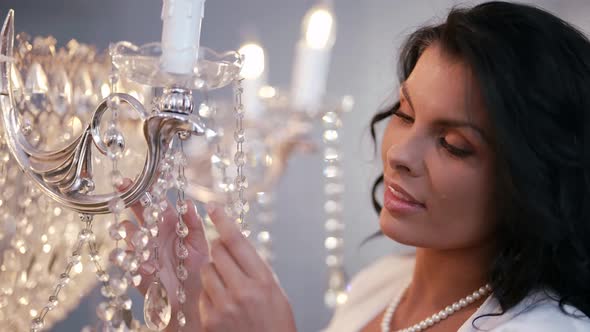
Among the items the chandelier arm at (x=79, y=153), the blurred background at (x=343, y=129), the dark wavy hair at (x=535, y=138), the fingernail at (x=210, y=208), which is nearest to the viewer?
the chandelier arm at (x=79, y=153)

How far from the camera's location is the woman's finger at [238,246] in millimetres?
601

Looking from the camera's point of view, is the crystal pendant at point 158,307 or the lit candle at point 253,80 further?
the lit candle at point 253,80

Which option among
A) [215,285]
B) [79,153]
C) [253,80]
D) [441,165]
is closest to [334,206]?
[253,80]

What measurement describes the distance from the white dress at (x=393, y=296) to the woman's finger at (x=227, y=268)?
29 centimetres

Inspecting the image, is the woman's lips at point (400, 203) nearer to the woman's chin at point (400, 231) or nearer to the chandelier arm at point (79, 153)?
the woman's chin at point (400, 231)

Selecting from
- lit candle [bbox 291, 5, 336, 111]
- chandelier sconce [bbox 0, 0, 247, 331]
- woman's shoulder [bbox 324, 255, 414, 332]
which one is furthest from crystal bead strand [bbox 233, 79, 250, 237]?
lit candle [bbox 291, 5, 336, 111]

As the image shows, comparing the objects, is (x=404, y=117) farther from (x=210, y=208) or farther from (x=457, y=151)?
(x=210, y=208)

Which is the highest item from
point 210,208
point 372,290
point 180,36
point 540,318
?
point 180,36

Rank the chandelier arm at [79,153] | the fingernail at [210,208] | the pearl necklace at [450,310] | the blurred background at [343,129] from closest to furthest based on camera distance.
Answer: the chandelier arm at [79,153] < the fingernail at [210,208] < the pearl necklace at [450,310] < the blurred background at [343,129]

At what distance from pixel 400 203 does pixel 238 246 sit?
0.23 m

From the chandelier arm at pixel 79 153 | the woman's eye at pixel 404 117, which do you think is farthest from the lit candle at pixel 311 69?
the chandelier arm at pixel 79 153

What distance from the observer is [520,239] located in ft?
2.57

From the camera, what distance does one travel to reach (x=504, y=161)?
723 mm

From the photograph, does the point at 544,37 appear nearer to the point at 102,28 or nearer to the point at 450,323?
the point at 450,323
